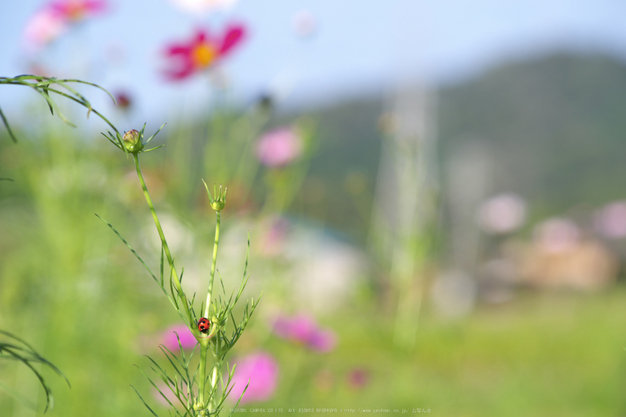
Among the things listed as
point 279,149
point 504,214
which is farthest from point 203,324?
point 504,214

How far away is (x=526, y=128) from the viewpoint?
35938 mm

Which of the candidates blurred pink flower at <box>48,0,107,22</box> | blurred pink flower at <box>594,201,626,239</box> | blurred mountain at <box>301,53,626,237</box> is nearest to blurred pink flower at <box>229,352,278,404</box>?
blurred pink flower at <box>48,0,107,22</box>

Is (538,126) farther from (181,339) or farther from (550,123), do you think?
(181,339)

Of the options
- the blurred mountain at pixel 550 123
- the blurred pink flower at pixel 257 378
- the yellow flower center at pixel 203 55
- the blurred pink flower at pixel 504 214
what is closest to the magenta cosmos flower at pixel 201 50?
the yellow flower center at pixel 203 55

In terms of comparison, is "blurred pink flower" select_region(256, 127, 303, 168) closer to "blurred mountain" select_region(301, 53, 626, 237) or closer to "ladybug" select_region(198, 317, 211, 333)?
"ladybug" select_region(198, 317, 211, 333)

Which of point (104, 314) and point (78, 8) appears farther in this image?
point (104, 314)

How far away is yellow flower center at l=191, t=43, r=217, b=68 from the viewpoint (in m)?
0.84

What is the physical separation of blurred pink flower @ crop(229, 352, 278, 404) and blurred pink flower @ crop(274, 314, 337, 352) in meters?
0.04

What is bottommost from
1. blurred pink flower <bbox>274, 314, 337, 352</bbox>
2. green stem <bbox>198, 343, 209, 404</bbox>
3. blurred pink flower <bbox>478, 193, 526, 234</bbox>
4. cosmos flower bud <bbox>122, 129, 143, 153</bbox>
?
green stem <bbox>198, 343, 209, 404</bbox>

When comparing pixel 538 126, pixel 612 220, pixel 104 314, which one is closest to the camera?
pixel 104 314

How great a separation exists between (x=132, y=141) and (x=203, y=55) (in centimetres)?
62

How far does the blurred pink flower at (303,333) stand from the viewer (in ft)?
2.59

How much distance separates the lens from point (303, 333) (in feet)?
2.59

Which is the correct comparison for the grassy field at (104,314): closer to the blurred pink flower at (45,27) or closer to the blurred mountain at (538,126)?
the blurred pink flower at (45,27)
